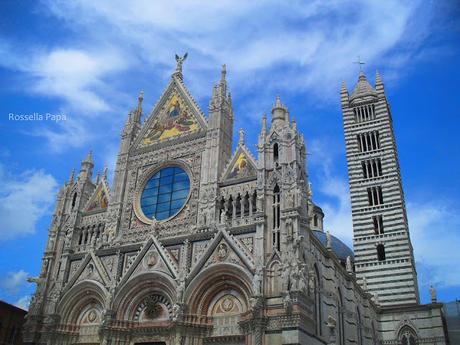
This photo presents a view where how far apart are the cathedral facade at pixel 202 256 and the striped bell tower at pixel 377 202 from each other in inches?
11.2

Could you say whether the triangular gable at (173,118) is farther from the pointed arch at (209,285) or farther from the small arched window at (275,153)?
the pointed arch at (209,285)

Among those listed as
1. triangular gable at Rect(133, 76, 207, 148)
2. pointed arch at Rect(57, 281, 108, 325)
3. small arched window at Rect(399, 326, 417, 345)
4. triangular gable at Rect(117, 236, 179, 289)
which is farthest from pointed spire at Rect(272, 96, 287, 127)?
small arched window at Rect(399, 326, 417, 345)

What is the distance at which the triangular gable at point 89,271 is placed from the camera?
24406 mm

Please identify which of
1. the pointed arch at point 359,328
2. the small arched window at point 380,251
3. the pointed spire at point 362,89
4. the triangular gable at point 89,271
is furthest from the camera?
the pointed spire at point 362,89

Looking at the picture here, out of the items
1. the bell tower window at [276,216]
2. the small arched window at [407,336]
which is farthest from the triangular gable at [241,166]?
the small arched window at [407,336]

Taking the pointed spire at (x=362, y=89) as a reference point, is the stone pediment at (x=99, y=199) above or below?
below

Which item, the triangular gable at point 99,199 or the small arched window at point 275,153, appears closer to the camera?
the small arched window at point 275,153

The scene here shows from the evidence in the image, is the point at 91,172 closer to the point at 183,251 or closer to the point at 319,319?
the point at 183,251

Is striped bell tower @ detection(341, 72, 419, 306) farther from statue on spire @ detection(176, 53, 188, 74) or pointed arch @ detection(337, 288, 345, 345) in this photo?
statue on spire @ detection(176, 53, 188, 74)

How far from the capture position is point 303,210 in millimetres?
20812

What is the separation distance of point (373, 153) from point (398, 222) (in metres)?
6.36

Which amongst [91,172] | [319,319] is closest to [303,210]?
[319,319]

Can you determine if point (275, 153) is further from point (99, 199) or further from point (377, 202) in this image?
point (377, 202)

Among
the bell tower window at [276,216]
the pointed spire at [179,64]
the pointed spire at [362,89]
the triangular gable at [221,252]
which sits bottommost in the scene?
the triangular gable at [221,252]
